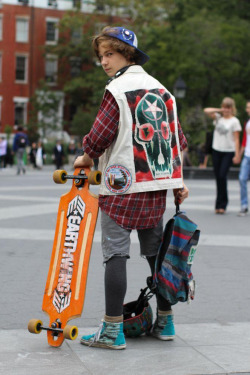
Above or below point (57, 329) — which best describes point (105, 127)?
above

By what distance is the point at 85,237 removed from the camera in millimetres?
3973

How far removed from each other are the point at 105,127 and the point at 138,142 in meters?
0.19

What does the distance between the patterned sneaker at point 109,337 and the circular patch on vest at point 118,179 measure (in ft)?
2.38

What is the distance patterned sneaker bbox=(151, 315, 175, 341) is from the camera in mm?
4203

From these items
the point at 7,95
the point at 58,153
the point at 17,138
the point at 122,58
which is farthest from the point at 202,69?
the point at 122,58

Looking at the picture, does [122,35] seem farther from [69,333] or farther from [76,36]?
[76,36]

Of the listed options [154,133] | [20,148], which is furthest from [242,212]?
[20,148]

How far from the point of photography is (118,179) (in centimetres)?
392

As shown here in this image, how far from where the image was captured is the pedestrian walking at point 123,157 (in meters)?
3.93

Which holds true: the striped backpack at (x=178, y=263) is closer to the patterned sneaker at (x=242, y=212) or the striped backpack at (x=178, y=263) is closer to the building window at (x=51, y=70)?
the patterned sneaker at (x=242, y=212)

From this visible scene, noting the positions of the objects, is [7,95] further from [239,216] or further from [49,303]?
[49,303]

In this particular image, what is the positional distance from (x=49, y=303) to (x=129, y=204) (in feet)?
2.29

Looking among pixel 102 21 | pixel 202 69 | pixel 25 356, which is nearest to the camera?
pixel 25 356

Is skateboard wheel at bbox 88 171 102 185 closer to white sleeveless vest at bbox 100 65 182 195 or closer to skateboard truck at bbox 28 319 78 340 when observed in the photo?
white sleeveless vest at bbox 100 65 182 195
